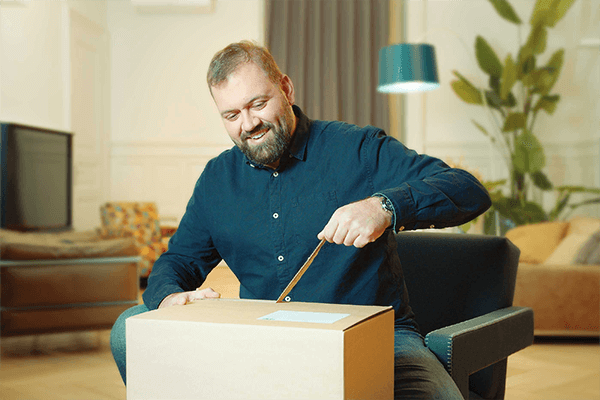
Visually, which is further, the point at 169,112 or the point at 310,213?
the point at 169,112

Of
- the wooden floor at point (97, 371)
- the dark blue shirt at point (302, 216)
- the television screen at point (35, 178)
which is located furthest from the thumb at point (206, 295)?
the television screen at point (35, 178)

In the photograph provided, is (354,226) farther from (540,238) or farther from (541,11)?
(541,11)

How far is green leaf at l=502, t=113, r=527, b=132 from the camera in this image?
14.8 ft

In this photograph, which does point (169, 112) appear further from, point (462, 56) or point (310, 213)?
point (310, 213)

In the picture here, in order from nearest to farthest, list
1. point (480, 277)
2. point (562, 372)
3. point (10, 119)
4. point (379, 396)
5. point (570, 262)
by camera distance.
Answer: point (379, 396) → point (480, 277) → point (562, 372) → point (570, 262) → point (10, 119)

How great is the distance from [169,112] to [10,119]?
1739 millimetres

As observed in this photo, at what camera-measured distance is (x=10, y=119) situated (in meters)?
4.30

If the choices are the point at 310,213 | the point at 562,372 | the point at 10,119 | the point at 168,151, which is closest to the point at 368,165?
the point at 310,213

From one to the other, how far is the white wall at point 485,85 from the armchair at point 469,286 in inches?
150

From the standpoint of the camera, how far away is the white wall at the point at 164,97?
577 centimetres

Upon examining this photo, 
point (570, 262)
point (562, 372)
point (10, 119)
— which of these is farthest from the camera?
point (10, 119)

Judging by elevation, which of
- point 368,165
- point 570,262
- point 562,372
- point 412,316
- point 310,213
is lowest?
point 562,372

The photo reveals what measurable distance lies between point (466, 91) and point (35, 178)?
3387 millimetres

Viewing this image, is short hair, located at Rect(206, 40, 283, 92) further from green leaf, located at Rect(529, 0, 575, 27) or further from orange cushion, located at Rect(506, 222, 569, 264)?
green leaf, located at Rect(529, 0, 575, 27)
